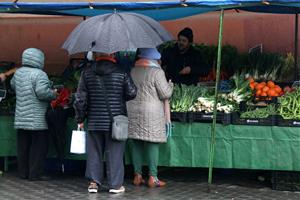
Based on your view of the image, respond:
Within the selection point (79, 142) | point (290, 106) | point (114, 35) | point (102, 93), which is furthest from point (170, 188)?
point (114, 35)

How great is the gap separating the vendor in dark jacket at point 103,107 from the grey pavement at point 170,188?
1.21 feet

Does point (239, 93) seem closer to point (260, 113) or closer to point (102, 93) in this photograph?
point (260, 113)

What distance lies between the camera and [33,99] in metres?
7.64

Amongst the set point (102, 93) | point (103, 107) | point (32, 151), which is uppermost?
point (102, 93)

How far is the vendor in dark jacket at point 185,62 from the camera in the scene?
8.62 meters

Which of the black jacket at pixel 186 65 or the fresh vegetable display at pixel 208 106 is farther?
the black jacket at pixel 186 65

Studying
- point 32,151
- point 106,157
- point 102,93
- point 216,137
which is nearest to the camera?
point 102,93

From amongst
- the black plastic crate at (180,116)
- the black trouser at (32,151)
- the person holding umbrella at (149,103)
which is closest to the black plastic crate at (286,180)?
the black plastic crate at (180,116)

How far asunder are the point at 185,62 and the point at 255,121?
5.82 feet

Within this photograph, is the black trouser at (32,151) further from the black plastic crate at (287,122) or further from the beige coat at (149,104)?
the black plastic crate at (287,122)

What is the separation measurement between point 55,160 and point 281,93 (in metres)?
3.05

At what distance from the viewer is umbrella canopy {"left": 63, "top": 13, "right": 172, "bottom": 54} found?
6609 mm

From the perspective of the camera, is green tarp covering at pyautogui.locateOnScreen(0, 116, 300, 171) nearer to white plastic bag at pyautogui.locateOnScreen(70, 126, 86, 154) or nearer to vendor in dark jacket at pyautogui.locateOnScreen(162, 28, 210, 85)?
white plastic bag at pyautogui.locateOnScreen(70, 126, 86, 154)

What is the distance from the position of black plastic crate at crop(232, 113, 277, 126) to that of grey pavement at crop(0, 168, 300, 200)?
0.81 m
